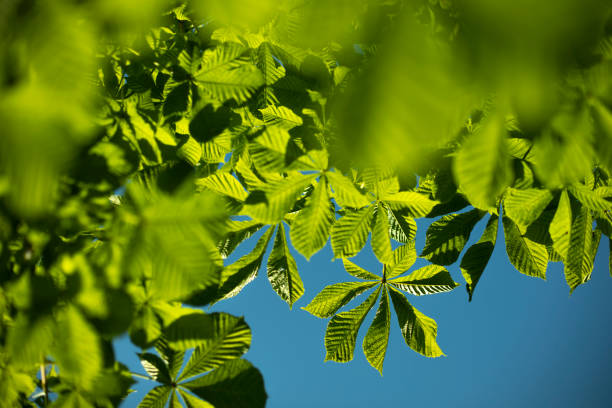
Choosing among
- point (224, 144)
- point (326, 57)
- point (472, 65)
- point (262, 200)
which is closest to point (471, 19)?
point (472, 65)

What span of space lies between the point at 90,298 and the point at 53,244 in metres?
0.40

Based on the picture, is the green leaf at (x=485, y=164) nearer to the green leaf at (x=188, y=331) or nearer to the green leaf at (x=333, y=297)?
the green leaf at (x=188, y=331)

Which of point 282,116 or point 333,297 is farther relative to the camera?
point 333,297

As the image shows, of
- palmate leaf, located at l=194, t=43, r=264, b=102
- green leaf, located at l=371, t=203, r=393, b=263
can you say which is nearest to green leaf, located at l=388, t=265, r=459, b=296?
green leaf, located at l=371, t=203, r=393, b=263

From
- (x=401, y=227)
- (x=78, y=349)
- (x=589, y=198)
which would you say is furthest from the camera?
(x=401, y=227)

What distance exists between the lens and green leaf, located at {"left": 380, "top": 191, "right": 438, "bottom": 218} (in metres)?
1.22

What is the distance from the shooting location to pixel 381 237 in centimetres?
122

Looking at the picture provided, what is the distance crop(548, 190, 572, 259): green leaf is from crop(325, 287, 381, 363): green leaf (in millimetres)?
778

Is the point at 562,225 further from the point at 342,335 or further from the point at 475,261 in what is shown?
the point at 342,335

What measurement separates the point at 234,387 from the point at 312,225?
511 millimetres

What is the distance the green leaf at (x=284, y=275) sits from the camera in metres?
1.29

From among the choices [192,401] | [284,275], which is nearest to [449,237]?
[284,275]

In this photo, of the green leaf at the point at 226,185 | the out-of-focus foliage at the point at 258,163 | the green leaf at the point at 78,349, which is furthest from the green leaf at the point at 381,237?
the green leaf at the point at 78,349

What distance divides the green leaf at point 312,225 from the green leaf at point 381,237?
0.91ft
